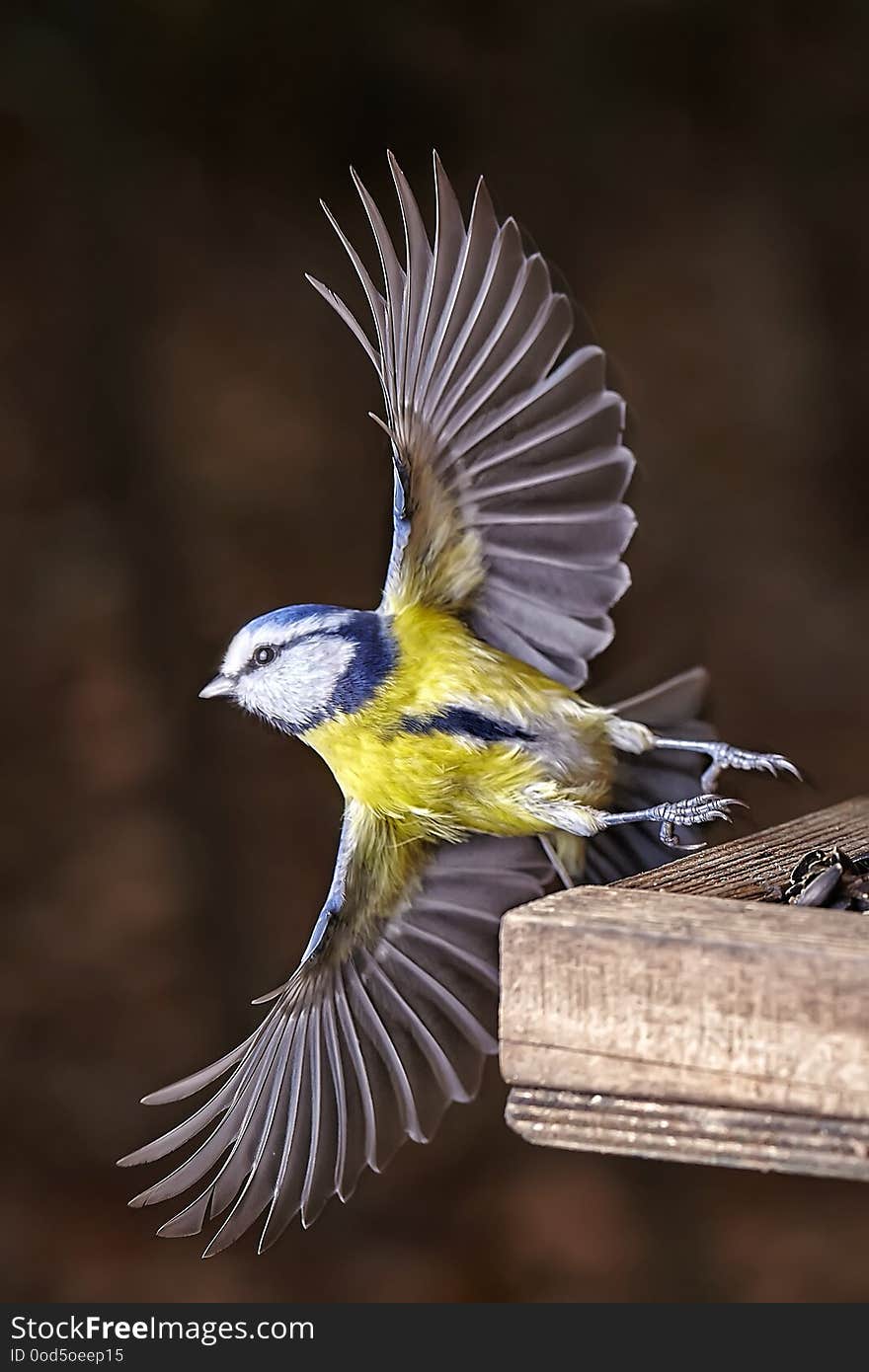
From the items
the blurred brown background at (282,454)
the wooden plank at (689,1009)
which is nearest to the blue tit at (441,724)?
the wooden plank at (689,1009)

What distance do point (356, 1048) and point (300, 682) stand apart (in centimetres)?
24

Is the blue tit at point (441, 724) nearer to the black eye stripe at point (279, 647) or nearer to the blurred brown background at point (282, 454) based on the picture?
the black eye stripe at point (279, 647)

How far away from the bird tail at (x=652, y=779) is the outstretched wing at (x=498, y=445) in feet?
0.26

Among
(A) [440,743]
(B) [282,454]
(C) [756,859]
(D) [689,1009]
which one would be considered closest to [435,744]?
(A) [440,743]

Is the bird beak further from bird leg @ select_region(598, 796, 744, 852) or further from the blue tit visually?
bird leg @ select_region(598, 796, 744, 852)

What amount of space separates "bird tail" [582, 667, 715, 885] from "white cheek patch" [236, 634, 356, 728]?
20 cm

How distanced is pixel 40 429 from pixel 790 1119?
4.74ft

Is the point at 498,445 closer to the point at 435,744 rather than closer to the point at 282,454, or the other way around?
the point at 435,744

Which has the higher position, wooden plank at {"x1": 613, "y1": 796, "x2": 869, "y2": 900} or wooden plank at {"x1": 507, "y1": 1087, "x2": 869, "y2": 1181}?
wooden plank at {"x1": 613, "y1": 796, "x2": 869, "y2": 900}

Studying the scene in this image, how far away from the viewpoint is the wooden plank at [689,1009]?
603 mm

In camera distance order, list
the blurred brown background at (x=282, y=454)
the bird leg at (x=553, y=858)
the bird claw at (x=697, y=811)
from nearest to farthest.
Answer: the bird claw at (x=697, y=811) < the bird leg at (x=553, y=858) < the blurred brown background at (x=282, y=454)

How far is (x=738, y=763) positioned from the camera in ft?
3.38

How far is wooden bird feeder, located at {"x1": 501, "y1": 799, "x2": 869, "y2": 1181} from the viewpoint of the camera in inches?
23.8

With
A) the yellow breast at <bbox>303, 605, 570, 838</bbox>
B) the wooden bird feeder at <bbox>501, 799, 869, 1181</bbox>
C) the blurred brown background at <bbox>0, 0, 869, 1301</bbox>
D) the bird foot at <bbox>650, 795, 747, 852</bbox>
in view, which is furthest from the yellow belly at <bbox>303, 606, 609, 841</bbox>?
the blurred brown background at <bbox>0, 0, 869, 1301</bbox>
